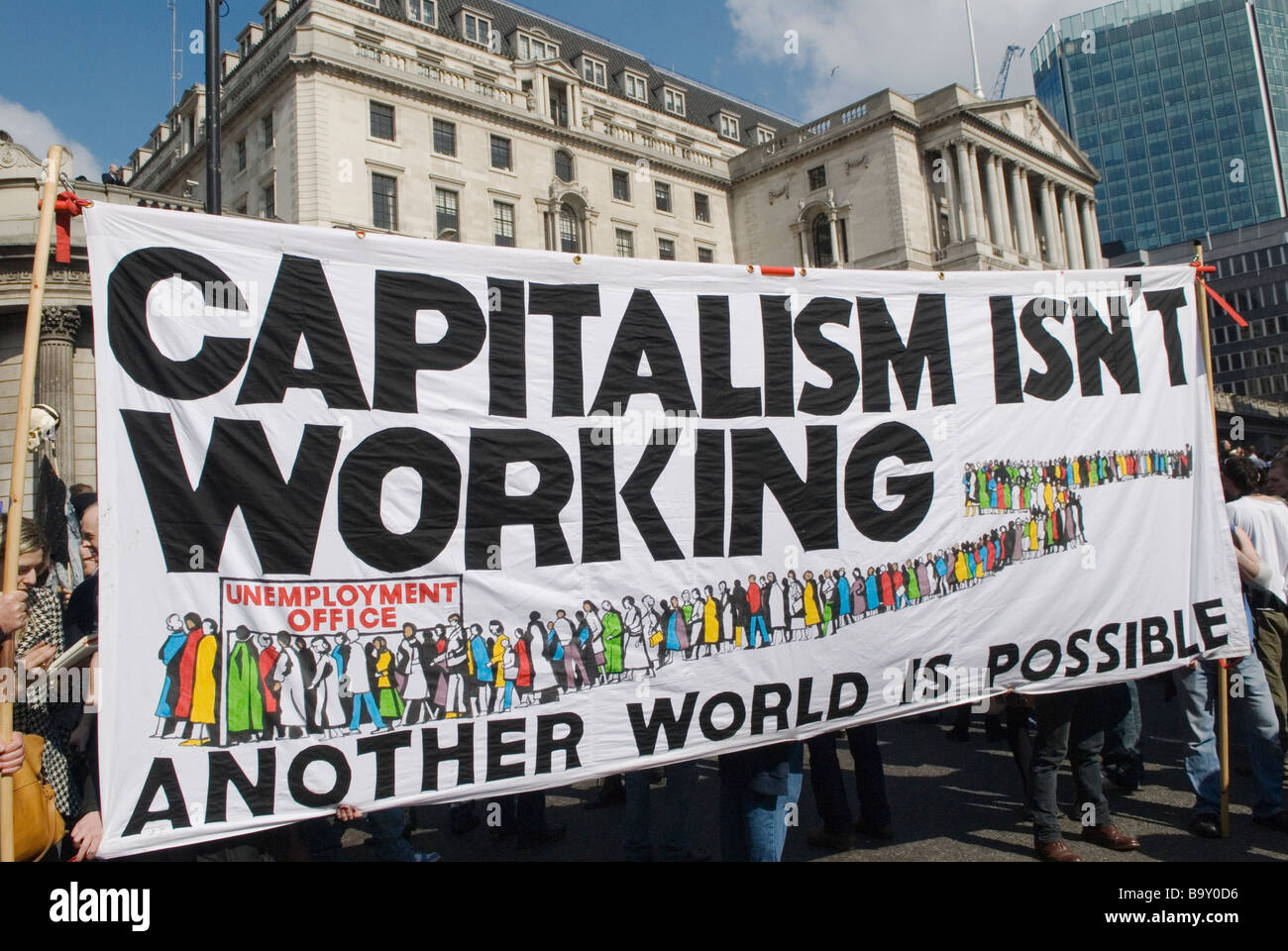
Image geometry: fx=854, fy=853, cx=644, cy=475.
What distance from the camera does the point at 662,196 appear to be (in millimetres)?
47719

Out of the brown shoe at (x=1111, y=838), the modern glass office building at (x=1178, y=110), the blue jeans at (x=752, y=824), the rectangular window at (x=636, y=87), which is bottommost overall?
the brown shoe at (x=1111, y=838)

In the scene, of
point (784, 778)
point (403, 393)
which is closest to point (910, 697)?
point (784, 778)

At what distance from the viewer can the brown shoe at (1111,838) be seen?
4.68 m

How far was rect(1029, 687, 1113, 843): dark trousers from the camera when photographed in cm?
455

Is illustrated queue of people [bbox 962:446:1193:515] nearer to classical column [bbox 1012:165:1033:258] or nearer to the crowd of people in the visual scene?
the crowd of people

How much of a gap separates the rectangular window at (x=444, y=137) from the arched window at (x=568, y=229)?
240 inches

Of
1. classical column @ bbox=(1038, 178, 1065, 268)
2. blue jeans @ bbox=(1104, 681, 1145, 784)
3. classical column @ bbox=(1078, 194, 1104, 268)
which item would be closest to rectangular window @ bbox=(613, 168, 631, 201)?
classical column @ bbox=(1038, 178, 1065, 268)

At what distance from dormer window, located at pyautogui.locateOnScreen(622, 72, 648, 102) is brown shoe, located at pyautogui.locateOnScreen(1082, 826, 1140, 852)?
5196cm

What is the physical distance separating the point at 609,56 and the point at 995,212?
25.3m

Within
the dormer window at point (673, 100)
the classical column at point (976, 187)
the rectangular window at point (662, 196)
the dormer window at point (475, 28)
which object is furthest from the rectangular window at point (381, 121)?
the classical column at point (976, 187)

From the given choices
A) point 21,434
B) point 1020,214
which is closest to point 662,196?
point 1020,214

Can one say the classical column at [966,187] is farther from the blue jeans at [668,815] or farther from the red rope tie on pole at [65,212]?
the red rope tie on pole at [65,212]

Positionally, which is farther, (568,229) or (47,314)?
(568,229)

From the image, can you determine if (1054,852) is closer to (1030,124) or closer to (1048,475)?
(1048,475)
